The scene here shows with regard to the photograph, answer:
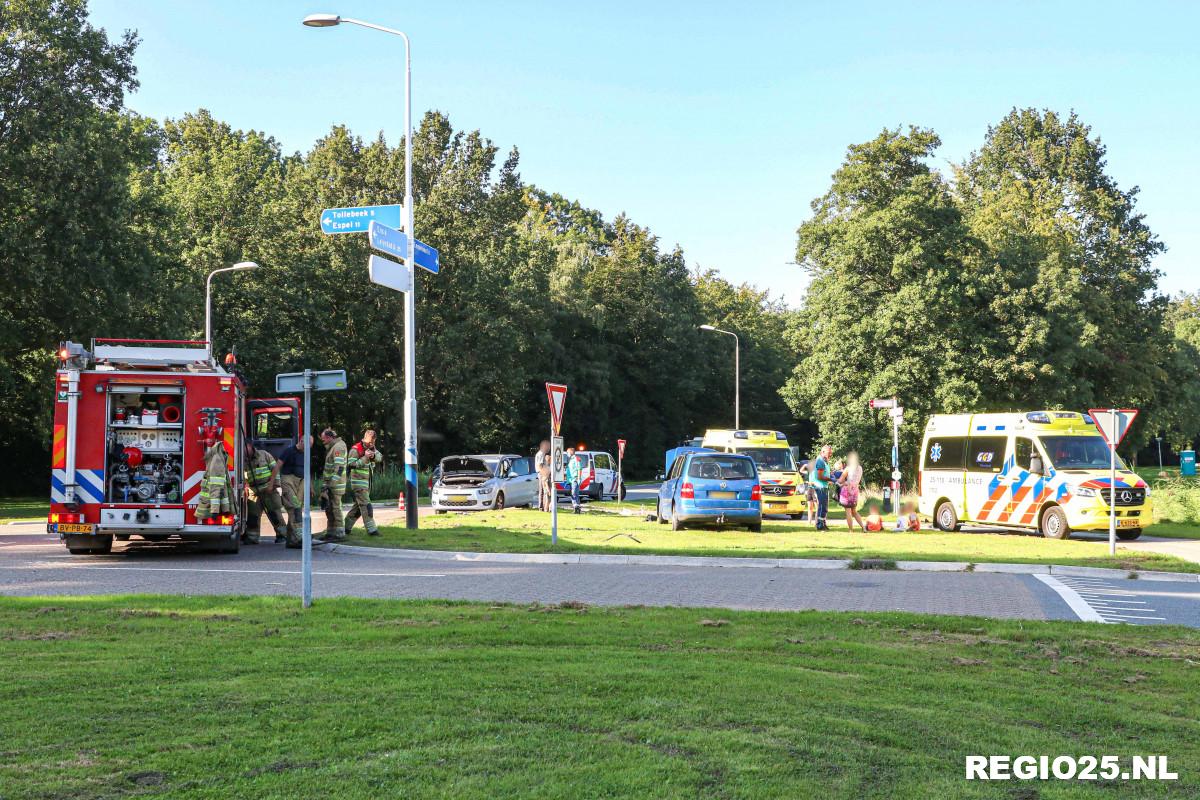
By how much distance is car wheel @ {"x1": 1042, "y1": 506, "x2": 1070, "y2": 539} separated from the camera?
22.6 m

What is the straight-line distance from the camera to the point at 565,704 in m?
6.24

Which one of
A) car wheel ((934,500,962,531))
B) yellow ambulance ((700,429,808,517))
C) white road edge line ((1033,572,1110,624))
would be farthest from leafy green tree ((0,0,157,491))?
white road edge line ((1033,572,1110,624))

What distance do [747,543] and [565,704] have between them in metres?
14.4

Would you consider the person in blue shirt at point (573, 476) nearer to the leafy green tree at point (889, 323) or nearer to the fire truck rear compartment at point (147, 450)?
the fire truck rear compartment at point (147, 450)

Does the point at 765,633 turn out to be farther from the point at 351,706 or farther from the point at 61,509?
the point at 61,509

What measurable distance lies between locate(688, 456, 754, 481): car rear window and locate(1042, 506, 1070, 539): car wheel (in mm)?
6145

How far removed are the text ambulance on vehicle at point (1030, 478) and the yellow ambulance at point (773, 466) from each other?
351 cm

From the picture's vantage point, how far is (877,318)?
44250mm

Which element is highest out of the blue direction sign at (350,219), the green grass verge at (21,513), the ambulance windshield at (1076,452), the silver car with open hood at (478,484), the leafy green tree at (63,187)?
the leafy green tree at (63,187)

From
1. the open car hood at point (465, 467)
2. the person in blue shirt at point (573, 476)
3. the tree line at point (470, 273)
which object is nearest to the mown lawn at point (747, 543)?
the person in blue shirt at point (573, 476)

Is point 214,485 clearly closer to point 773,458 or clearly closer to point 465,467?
point 465,467

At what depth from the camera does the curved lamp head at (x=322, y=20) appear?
21391 mm

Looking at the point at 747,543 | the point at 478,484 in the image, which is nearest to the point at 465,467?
the point at 478,484

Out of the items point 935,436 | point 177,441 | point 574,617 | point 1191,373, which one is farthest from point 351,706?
point 1191,373
